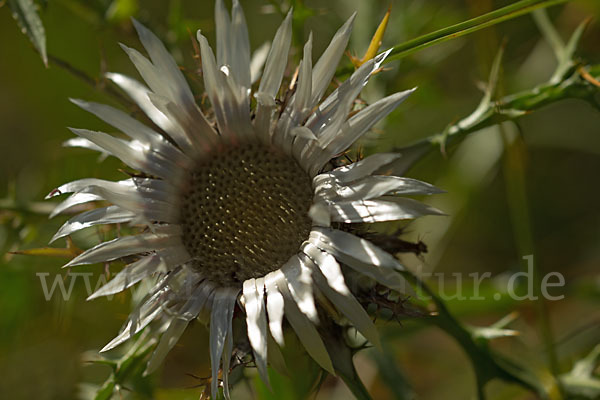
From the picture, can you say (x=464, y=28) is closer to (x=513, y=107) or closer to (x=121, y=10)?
(x=513, y=107)

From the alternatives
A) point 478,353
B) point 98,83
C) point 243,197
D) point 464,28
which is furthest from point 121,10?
point 478,353

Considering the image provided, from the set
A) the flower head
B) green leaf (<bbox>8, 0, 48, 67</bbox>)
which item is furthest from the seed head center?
green leaf (<bbox>8, 0, 48, 67</bbox>)

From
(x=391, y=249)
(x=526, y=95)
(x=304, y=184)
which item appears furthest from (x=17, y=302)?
(x=526, y=95)

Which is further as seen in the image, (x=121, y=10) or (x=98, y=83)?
(x=121, y=10)

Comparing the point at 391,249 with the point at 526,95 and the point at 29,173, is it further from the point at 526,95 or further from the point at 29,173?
the point at 29,173

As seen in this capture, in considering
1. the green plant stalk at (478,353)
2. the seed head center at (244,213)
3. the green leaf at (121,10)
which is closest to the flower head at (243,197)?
the seed head center at (244,213)

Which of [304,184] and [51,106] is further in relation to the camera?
[51,106]

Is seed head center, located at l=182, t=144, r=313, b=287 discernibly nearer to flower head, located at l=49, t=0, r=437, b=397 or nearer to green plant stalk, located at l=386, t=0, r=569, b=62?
flower head, located at l=49, t=0, r=437, b=397
